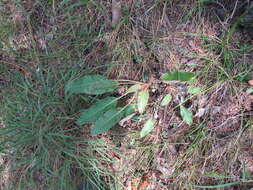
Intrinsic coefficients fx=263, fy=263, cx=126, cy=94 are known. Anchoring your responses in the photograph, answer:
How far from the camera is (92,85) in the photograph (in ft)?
5.18

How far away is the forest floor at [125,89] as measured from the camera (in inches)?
59.7

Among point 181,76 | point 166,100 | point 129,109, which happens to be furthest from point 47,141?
point 181,76

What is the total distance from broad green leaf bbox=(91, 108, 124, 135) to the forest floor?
0.13 metres

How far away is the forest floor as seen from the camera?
59.7 inches

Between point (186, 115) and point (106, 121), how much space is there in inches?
18.3

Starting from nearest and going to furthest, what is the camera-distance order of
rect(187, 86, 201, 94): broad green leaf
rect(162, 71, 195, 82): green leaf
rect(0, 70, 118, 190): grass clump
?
rect(162, 71, 195, 82): green leaf → rect(187, 86, 201, 94): broad green leaf → rect(0, 70, 118, 190): grass clump

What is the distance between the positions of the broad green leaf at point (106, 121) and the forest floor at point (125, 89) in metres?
0.13

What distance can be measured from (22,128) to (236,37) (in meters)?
1.45

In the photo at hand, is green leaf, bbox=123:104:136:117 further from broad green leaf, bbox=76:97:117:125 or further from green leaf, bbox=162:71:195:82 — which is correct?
green leaf, bbox=162:71:195:82

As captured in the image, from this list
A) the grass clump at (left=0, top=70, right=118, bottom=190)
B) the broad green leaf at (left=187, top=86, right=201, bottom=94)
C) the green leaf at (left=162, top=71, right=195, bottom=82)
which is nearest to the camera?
the green leaf at (left=162, top=71, right=195, bottom=82)

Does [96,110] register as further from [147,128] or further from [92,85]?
[147,128]

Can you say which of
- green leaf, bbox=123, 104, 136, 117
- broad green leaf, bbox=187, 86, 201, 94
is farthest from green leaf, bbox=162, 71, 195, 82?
green leaf, bbox=123, 104, 136, 117

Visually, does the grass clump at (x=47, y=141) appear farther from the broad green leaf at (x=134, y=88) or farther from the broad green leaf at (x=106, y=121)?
the broad green leaf at (x=134, y=88)

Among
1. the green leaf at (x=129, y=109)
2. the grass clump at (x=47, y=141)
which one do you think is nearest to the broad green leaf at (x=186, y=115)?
the green leaf at (x=129, y=109)
